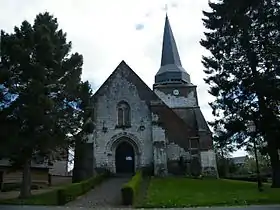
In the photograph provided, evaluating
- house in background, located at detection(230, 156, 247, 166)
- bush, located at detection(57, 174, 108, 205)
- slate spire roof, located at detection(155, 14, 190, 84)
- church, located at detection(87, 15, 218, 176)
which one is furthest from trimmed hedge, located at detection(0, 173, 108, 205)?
house in background, located at detection(230, 156, 247, 166)

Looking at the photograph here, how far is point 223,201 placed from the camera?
16516mm

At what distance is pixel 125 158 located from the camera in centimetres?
3806

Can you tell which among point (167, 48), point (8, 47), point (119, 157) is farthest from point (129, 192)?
point (167, 48)

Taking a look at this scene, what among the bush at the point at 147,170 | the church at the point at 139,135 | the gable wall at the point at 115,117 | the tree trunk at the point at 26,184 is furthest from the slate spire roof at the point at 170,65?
the tree trunk at the point at 26,184

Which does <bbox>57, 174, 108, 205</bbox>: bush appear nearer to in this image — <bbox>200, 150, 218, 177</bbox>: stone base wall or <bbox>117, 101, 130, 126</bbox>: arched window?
<bbox>117, 101, 130, 126</bbox>: arched window

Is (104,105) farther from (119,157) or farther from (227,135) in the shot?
(227,135)

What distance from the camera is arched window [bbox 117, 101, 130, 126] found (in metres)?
38.0

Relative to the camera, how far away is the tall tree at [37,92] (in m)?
21.3

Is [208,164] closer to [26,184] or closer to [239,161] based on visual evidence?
[26,184]

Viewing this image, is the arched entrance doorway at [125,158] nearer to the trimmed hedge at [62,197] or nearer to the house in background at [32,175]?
the house in background at [32,175]

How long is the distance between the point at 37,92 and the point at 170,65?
111 ft

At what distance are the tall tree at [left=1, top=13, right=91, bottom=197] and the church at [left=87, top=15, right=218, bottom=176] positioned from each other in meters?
12.7

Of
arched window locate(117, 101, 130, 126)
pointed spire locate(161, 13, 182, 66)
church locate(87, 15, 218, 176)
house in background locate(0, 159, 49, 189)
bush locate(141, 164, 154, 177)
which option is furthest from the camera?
pointed spire locate(161, 13, 182, 66)

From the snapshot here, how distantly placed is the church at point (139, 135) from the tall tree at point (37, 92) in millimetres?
12707
